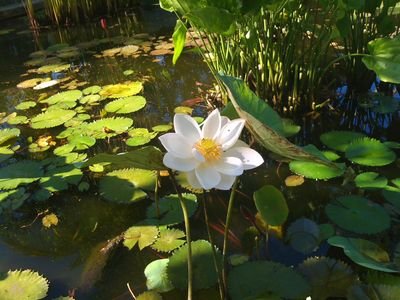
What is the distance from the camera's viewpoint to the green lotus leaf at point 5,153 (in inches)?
67.9

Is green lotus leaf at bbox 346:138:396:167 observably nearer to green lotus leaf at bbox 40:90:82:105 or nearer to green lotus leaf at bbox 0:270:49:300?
green lotus leaf at bbox 0:270:49:300

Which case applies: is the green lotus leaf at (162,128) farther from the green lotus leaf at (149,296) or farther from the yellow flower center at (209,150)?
the yellow flower center at (209,150)

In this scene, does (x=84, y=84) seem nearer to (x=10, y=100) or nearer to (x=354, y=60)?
(x=10, y=100)

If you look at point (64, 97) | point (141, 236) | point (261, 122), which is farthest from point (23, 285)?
point (64, 97)

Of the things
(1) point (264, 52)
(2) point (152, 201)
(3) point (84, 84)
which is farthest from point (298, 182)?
(3) point (84, 84)

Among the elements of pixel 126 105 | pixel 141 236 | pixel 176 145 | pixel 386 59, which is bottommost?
pixel 141 236

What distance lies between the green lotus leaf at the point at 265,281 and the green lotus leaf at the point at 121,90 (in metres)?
1.48

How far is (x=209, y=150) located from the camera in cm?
71

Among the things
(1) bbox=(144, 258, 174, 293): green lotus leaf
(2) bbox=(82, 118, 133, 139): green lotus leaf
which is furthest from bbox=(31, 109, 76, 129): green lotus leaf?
(1) bbox=(144, 258, 174, 293): green lotus leaf

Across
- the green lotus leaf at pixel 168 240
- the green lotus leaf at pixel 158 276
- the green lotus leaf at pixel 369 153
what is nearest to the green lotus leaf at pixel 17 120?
the green lotus leaf at pixel 168 240

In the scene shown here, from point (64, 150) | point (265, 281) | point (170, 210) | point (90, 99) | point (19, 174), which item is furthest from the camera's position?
point (90, 99)

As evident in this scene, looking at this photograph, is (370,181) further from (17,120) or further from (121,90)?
(17,120)

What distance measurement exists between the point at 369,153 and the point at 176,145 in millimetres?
898

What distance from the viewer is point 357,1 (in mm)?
1590
